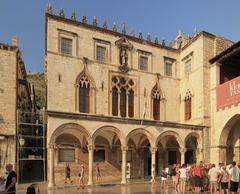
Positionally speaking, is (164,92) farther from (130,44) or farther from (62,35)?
(62,35)

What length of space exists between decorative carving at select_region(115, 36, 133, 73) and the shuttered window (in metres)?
3.37

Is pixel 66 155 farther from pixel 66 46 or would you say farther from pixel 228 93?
pixel 228 93

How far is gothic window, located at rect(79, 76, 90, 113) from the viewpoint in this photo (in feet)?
78.0

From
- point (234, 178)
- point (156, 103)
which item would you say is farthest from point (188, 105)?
point (234, 178)

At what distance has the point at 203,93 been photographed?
25.1 m

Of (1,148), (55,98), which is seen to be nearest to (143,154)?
(55,98)

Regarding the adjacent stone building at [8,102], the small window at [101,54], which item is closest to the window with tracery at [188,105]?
the small window at [101,54]

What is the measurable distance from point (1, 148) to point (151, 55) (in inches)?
557

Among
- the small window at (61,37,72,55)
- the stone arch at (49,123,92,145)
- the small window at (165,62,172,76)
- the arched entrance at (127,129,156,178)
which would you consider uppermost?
the small window at (61,37,72,55)

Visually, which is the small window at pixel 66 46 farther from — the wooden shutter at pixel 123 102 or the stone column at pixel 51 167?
the stone column at pixel 51 167

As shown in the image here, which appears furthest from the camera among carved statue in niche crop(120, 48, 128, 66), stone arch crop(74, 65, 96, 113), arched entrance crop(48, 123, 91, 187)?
carved statue in niche crop(120, 48, 128, 66)

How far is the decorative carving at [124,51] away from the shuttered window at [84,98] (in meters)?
3.37

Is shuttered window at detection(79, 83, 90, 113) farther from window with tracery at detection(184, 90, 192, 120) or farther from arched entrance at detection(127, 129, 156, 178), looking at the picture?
window with tracery at detection(184, 90, 192, 120)

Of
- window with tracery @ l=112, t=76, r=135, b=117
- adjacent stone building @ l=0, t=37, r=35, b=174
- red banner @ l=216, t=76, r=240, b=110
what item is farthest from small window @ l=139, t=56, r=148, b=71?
adjacent stone building @ l=0, t=37, r=35, b=174
